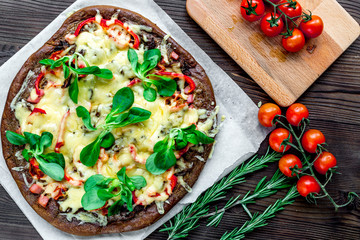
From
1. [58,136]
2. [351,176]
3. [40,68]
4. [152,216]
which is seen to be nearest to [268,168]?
[351,176]

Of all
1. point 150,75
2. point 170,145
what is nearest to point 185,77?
point 150,75

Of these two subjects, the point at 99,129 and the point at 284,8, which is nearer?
the point at 99,129

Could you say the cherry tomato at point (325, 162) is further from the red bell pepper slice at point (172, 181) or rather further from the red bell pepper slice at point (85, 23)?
the red bell pepper slice at point (85, 23)

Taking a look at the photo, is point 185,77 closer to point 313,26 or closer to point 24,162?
point 313,26

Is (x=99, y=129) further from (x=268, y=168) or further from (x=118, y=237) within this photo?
(x=268, y=168)

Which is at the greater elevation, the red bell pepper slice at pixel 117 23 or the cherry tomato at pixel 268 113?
the red bell pepper slice at pixel 117 23

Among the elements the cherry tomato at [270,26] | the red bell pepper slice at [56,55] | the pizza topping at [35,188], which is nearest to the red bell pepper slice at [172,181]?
the pizza topping at [35,188]
